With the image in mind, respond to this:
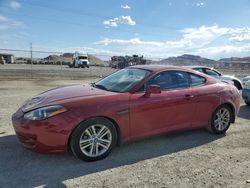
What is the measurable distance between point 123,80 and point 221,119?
90.2 inches

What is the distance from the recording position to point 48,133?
4.05m

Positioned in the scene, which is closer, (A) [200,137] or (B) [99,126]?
(B) [99,126]

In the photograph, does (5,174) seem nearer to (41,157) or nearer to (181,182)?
(41,157)

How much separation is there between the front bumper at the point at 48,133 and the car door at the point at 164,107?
112cm

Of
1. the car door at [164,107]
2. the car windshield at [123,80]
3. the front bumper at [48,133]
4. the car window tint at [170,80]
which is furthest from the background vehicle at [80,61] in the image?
the front bumper at [48,133]

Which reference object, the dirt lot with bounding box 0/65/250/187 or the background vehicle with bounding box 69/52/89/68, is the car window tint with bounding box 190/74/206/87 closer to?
the dirt lot with bounding box 0/65/250/187

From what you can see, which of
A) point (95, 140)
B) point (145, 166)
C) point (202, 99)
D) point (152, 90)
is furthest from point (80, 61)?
point (145, 166)

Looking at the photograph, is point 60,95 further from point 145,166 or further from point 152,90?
point 145,166

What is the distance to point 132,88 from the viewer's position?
189 inches

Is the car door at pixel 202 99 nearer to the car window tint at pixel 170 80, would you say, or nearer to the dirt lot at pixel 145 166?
the car window tint at pixel 170 80

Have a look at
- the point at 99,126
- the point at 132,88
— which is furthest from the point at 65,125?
the point at 132,88

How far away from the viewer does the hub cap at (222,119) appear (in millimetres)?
5826

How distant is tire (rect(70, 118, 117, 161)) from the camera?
4.19 m

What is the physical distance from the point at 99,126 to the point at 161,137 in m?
1.71
